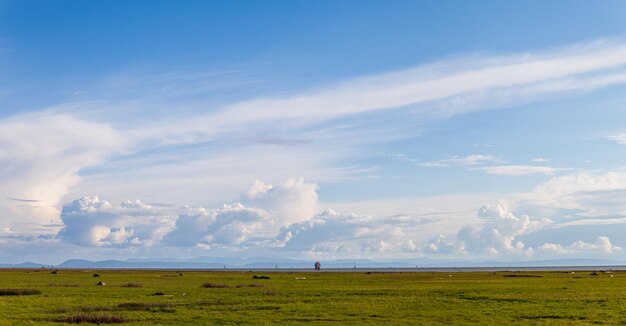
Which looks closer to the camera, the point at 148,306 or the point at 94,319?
the point at 94,319

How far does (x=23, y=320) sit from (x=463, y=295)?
1479 inches

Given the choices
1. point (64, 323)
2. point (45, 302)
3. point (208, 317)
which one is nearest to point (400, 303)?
point (208, 317)

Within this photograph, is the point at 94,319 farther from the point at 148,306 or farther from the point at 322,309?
the point at 322,309

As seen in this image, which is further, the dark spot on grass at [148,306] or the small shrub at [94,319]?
the dark spot on grass at [148,306]

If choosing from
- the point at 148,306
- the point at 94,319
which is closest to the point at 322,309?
the point at 148,306

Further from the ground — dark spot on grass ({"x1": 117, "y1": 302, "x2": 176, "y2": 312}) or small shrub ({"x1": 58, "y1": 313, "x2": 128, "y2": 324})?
dark spot on grass ({"x1": 117, "y1": 302, "x2": 176, "y2": 312})

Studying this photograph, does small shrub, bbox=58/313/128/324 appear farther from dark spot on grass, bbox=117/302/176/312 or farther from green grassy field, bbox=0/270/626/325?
dark spot on grass, bbox=117/302/176/312

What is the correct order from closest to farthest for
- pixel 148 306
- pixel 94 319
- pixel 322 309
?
pixel 94 319 < pixel 322 309 < pixel 148 306

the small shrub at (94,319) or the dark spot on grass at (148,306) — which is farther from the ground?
the dark spot on grass at (148,306)

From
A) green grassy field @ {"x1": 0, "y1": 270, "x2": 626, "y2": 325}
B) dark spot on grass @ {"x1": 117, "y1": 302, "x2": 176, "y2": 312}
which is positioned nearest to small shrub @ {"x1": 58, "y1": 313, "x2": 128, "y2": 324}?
green grassy field @ {"x1": 0, "y1": 270, "x2": 626, "y2": 325}

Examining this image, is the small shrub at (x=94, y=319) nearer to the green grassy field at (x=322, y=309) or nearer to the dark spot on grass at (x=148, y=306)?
the green grassy field at (x=322, y=309)

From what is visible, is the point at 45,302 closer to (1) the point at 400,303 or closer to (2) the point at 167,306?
(2) the point at 167,306

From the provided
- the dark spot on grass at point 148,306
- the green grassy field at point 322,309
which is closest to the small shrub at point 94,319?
the green grassy field at point 322,309

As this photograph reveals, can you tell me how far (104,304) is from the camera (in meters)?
50.5
